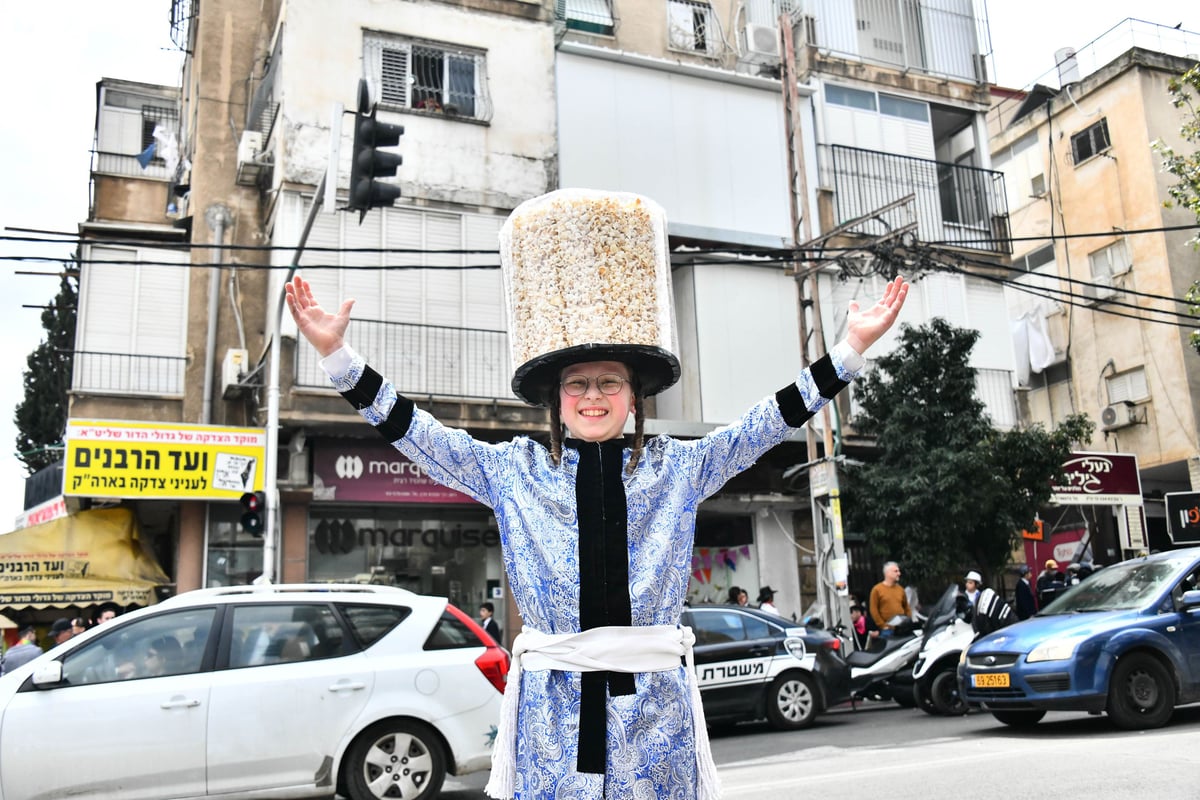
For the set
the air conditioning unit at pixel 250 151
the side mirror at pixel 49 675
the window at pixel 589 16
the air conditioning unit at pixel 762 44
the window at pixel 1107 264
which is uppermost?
the window at pixel 589 16

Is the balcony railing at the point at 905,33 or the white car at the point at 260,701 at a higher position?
the balcony railing at the point at 905,33

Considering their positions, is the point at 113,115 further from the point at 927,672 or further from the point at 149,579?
the point at 927,672

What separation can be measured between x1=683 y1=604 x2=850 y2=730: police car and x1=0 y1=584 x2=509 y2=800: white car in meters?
4.47

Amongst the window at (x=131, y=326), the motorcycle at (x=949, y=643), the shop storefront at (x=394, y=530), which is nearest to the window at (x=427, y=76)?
the window at (x=131, y=326)

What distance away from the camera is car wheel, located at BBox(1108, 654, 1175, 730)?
31.7 ft

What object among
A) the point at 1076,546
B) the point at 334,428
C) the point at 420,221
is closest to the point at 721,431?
the point at 334,428

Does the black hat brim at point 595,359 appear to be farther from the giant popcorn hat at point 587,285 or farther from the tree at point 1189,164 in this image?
the tree at point 1189,164

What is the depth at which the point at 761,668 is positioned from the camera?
41.4 feet

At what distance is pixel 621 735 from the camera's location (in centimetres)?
277

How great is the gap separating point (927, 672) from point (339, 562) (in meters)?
8.85

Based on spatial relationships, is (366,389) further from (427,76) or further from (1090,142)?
(1090,142)

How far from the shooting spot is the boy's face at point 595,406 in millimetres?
→ 3090

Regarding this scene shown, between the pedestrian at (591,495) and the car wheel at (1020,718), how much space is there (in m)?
8.68

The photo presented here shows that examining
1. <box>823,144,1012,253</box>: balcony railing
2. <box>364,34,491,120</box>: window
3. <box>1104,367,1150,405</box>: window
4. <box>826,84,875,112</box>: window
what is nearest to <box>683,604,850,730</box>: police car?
<box>364,34,491,120</box>: window
